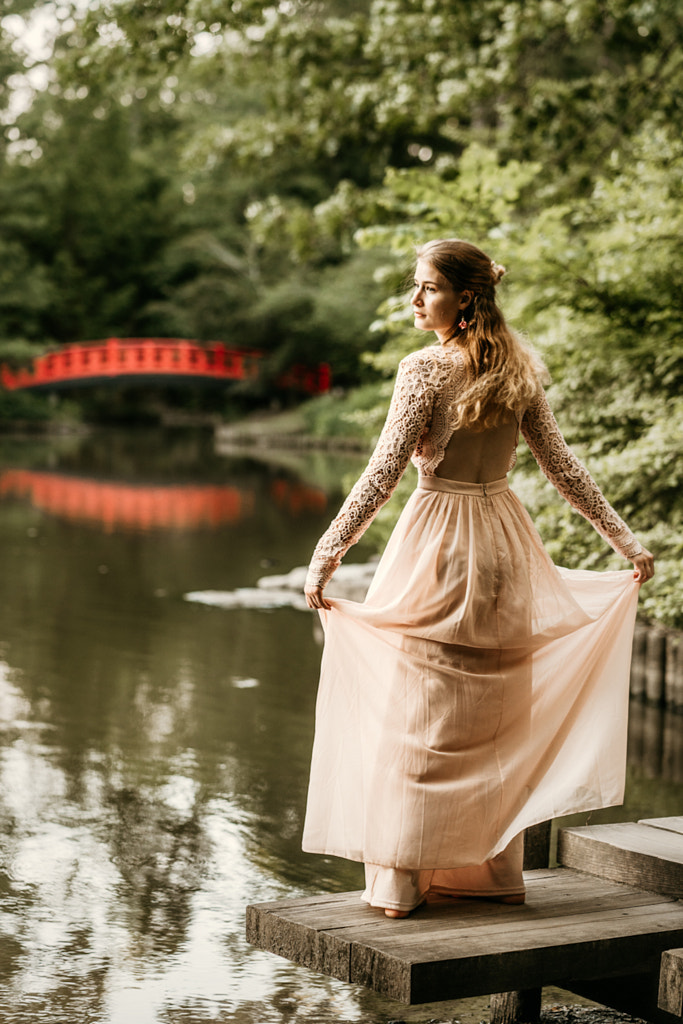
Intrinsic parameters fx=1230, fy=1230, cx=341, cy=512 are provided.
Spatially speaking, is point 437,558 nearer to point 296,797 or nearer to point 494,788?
point 494,788

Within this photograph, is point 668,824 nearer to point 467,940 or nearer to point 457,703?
point 457,703

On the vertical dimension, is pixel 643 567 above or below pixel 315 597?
above

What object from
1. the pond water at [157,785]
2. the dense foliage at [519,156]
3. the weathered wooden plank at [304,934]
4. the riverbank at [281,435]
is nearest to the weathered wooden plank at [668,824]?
the pond water at [157,785]

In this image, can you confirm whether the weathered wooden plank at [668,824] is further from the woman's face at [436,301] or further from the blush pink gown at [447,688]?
the woman's face at [436,301]

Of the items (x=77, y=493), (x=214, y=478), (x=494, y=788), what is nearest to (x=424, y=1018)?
(x=494, y=788)

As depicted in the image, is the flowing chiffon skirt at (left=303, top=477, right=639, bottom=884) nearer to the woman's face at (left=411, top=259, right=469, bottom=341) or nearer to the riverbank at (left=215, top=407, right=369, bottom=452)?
the woman's face at (left=411, top=259, right=469, bottom=341)

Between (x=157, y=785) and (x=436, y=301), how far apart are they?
10.6 ft

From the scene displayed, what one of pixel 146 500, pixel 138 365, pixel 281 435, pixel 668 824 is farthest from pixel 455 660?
pixel 138 365

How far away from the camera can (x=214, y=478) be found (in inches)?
888

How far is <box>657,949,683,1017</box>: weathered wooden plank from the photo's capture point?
255 centimetres

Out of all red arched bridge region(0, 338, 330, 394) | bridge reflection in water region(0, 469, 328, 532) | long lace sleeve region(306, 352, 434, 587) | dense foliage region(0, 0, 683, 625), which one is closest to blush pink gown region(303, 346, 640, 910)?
long lace sleeve region(306, 352, 434, 587)

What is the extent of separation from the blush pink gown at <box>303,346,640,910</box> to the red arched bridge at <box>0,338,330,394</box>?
34.3 m

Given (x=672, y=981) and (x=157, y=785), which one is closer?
(x=672, y=981)

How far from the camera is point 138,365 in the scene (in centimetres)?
3769
